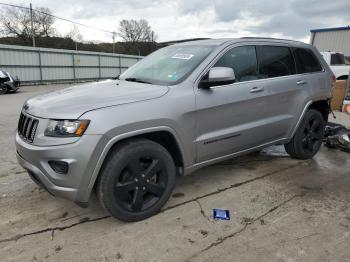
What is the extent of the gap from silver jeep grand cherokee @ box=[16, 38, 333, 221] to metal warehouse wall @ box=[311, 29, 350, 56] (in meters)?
21.2

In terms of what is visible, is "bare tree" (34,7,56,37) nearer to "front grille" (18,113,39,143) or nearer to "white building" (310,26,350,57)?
"white building" (310,26,350,57)

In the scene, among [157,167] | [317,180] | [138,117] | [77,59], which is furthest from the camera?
[77,59]

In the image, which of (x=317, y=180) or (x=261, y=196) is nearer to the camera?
(x=261, y=196)

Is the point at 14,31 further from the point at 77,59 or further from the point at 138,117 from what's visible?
the point at 138,117

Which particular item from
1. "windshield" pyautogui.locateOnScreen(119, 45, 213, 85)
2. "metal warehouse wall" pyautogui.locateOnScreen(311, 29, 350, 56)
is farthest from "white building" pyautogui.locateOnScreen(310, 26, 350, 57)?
"windshield" pyautogui.locateOnScreen(119, 45, 213, 85)

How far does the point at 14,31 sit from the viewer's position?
1891 inches

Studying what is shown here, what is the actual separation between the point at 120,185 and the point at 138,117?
0.64m

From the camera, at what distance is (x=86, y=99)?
284cm

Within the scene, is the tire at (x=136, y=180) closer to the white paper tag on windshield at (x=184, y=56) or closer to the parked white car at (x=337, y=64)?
the white paper tag on windshield at (x=184, y=56)

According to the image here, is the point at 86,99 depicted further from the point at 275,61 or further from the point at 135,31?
the point at 135,31

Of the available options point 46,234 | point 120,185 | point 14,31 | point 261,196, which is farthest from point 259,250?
point 14,31

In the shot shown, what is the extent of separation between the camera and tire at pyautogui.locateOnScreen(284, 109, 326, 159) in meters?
4.66

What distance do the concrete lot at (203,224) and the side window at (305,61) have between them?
1528 millimetres

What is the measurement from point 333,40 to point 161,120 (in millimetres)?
23994
